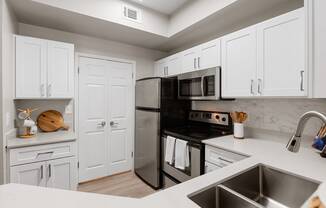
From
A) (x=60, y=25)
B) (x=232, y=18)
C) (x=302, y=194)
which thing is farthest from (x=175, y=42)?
Answer: (x=302, y=194)

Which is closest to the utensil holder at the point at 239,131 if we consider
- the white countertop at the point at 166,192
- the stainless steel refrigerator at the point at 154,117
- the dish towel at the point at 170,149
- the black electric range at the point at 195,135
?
the black electric range at the point at 195,135

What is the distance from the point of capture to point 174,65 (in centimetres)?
279

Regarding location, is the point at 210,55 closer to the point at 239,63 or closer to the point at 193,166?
the point at 239,63

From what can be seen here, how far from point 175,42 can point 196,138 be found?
1887mm

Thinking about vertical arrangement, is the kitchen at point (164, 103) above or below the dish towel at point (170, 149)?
above

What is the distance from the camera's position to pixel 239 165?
44.7 inches

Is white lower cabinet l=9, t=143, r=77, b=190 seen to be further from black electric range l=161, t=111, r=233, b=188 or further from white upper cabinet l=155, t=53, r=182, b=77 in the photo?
white upper cabinet l=155, t=53, r=182, b=77

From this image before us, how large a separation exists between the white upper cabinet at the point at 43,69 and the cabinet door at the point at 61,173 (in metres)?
0.87

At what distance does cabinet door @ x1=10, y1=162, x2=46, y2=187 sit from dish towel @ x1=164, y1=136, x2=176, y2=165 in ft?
4.80

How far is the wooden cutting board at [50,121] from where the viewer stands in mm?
2363

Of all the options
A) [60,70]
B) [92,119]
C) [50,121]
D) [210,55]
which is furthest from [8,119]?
[210,55]

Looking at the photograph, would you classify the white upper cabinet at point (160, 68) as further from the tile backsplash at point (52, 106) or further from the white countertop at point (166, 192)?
the white countertop at point (166, 192)

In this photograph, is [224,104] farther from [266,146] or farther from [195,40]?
[195,40]

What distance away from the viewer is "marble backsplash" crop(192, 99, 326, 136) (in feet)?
5.38
